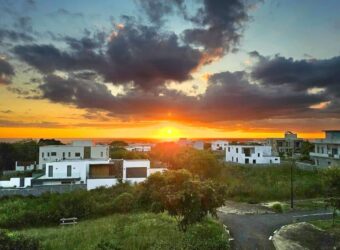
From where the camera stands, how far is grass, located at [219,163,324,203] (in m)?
39.2

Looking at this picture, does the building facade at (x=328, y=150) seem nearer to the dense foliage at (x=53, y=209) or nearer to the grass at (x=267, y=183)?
the grass at (x=267, y=183)

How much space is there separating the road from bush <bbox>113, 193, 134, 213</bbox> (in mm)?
9766

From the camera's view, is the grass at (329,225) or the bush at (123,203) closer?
the grass at (329,225)

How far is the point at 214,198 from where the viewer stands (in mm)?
17453

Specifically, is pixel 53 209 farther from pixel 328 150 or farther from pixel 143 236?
pixel 328 150

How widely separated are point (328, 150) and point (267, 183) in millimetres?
17373

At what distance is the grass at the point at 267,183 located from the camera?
129 ft

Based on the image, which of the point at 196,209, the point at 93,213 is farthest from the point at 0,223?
the point at 196,209

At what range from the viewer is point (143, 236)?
20.5 meters

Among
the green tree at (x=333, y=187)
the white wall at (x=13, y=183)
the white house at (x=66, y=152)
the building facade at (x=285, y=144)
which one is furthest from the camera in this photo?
the building facade at (x=285, y=144)

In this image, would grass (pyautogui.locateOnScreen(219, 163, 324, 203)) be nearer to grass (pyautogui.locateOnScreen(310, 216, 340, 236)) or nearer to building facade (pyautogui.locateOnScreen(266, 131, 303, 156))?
grass (pyautogui.locateOnScreen(310, 216, 340, 236))

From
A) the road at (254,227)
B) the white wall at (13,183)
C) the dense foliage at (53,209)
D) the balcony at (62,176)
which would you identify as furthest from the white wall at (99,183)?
the road at (254,227)

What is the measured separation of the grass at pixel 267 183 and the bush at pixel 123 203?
13234mm

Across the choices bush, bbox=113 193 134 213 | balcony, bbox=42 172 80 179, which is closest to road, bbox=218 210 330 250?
bush, bbox=113 193 134 213
